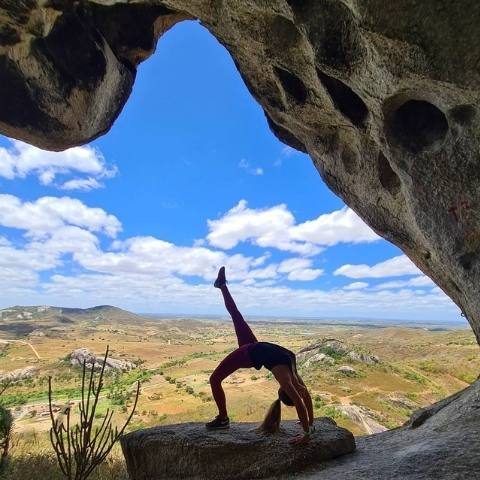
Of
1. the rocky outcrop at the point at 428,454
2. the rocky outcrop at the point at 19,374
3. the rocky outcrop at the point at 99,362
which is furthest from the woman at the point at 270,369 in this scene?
the rocky outcrop at the point at 99,362

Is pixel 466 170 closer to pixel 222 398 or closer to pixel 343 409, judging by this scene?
pixel 222 398

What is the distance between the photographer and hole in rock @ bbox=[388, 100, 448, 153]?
970 centimetres

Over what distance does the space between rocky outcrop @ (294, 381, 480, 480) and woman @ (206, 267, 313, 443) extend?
3.80ft

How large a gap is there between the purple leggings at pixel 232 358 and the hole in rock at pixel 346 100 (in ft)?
20.2

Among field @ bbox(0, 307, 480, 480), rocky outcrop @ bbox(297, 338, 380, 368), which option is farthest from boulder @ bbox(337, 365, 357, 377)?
rocky outcrop @ bbox(297, 338, 380, 368)

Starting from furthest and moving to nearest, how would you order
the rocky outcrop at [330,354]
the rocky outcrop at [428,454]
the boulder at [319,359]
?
the rocky outcrop at [330,354], the boulder at [319,359], the rocky outcrop at [428,454]

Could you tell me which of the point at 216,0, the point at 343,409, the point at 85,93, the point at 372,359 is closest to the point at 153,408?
the point at 343,409

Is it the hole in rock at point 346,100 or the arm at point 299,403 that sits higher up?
the hole in rock at point 346,100

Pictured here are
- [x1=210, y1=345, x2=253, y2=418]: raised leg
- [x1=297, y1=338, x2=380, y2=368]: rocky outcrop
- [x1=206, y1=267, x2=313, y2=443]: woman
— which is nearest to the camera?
[x1=206, y1=267, x2=313, y2=443]: woman

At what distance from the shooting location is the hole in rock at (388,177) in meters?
12.2

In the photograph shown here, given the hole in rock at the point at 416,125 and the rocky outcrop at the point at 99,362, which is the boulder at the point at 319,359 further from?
the hole in rock at the point at 416,125

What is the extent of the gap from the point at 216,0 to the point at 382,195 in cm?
721

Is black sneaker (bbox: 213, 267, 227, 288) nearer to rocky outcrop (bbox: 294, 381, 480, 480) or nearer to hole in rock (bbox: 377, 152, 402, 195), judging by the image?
rocky outcrop (bbox: 294, 381, 480, 480)

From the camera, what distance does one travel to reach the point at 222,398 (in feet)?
29.3
